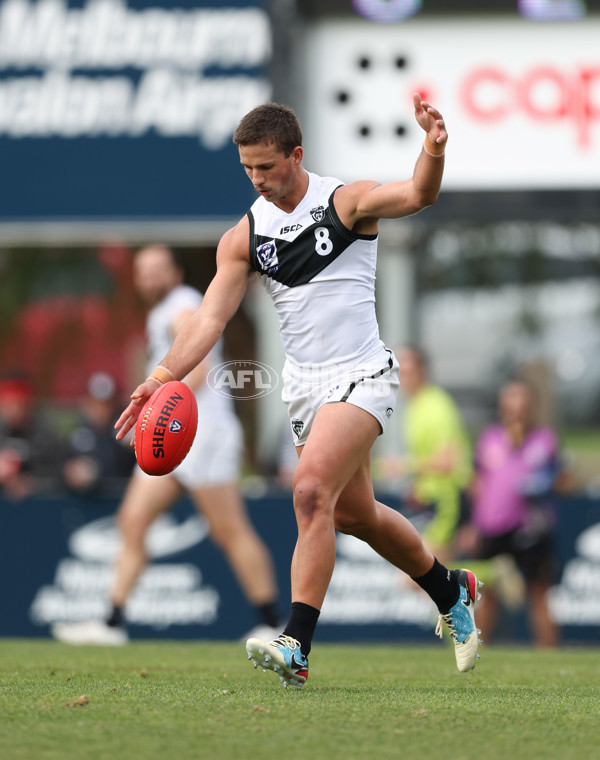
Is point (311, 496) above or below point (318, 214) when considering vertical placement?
below

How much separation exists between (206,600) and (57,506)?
1430mm

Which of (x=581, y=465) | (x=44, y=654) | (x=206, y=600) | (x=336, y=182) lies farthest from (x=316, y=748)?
(x=581, y=465)

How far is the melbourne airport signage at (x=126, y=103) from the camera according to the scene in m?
11.5

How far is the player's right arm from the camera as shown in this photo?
539 cm

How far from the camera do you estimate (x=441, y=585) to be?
576cm

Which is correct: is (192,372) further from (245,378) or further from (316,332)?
(316,332)

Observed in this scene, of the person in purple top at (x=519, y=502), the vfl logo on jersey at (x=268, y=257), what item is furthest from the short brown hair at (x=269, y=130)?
the person in purple top at (x=519, y=502)

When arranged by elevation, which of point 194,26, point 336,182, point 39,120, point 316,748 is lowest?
point 316,748

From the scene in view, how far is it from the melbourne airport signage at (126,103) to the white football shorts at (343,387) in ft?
20.5

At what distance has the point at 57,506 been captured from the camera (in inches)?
428

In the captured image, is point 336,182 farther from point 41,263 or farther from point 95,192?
point 41,263

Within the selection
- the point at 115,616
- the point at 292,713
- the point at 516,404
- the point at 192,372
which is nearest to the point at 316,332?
the point at 292,713

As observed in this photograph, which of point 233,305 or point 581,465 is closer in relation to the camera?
point 233,305

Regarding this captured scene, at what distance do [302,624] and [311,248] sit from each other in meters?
1.48
